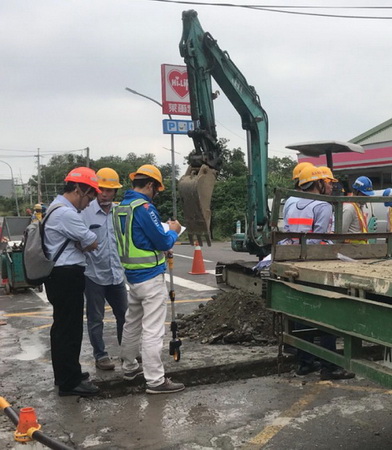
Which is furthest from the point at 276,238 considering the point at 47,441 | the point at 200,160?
the point at 200,160

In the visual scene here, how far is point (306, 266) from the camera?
383 cm

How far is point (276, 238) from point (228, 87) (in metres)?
5.43

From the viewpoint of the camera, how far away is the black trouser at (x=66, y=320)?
4.54 meters

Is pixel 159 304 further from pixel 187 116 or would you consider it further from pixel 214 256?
pixel 214 256

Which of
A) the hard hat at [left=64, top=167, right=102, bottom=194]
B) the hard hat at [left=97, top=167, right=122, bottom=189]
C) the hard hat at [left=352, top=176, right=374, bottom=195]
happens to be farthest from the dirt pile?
the hard hat at [left=64, top=167, right=102, bottom=194]

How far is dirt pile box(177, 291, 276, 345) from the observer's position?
6.23 meters

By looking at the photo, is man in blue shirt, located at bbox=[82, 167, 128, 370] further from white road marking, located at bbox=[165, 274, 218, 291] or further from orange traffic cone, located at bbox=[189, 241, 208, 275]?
orange traffic cone, located at bbox=[189, 241, 208, 275]

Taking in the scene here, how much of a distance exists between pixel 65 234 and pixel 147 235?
0.71m

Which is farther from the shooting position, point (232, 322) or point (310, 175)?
point (232, 322)

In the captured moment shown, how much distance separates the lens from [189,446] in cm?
375

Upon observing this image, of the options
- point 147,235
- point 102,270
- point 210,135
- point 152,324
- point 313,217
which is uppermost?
point 210,135

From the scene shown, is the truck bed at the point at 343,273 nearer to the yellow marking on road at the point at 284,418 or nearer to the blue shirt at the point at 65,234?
the yellow marking on road at the point at 284,418

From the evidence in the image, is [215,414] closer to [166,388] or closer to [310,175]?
[166,388]

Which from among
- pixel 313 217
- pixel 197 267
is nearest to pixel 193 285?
pixel 197 267
